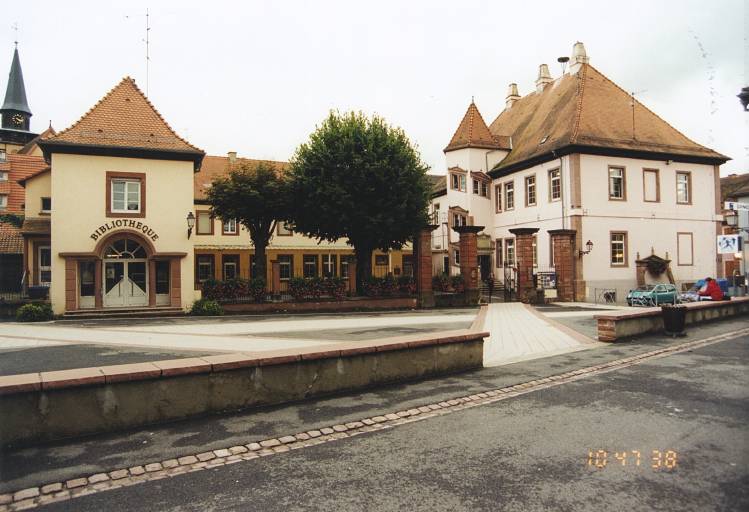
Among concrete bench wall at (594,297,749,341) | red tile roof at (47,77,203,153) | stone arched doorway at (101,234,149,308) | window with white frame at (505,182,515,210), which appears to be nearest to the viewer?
concrete bench wall at (594,297,749,341)

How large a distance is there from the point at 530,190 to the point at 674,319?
21.8 meters

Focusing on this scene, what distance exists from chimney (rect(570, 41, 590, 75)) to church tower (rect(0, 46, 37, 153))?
6661cm

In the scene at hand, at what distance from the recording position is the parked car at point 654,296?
83.7ft

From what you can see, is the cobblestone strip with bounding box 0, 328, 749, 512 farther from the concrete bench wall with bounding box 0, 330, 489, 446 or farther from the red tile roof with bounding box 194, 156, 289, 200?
the red tile roof with bounding box 194, 156, 289, 200

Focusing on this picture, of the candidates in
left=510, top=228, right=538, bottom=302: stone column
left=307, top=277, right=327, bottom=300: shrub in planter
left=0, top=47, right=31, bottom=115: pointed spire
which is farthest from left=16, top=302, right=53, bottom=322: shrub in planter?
left=0, top=47, right=31, bottom=115: pointed spire

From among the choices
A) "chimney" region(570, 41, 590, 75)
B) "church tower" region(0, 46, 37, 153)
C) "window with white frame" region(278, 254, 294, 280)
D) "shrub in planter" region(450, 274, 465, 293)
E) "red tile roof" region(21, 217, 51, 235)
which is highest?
"church tower" region(0, 46, 37, 153)

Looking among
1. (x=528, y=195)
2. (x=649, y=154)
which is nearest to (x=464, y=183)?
(x=528, y=195)

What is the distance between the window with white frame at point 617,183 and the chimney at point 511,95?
15.5 m

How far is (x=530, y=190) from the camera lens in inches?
1331

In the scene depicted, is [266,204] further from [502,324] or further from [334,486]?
[334,486]

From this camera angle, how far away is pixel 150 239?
2273 cm

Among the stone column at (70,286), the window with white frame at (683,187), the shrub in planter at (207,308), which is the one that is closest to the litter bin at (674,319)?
the shrub in planter at (207,308)

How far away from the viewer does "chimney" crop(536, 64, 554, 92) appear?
40.6m

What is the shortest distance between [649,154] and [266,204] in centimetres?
2374
